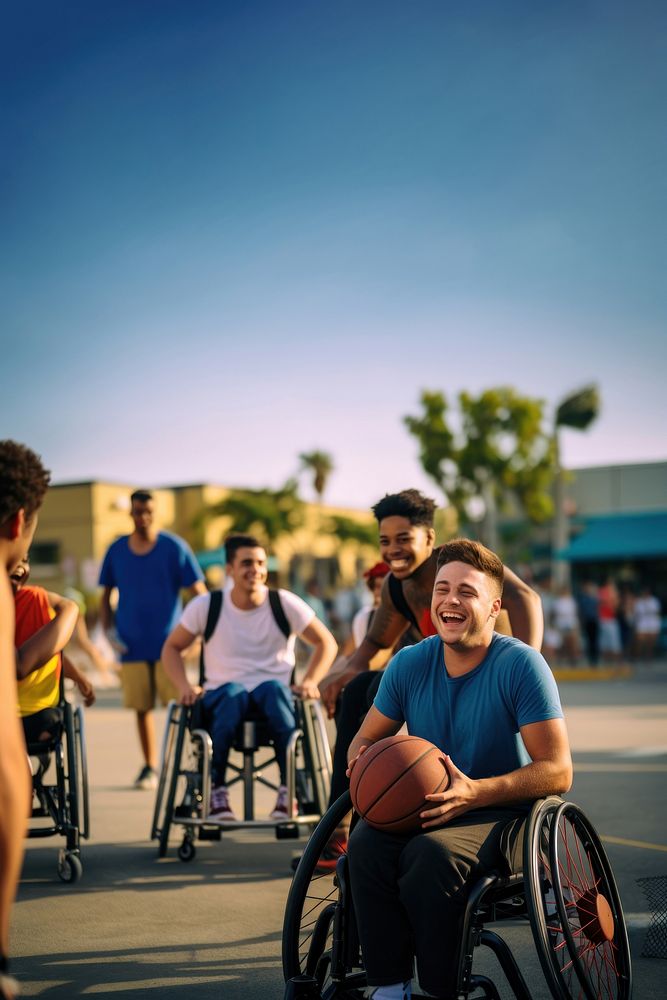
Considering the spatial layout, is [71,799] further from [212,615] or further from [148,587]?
[148,587]

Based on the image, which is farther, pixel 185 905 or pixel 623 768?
pixel 623 768

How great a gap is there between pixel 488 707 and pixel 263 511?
4329 centimetres

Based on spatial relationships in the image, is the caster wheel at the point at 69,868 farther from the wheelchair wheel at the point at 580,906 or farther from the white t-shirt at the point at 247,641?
the wheelchair wheel at the point at 580,906

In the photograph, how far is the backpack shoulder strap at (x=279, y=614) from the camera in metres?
6.60

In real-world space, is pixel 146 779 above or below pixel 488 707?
below

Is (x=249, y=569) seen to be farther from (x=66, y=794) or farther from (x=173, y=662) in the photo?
(x=66, y=794)

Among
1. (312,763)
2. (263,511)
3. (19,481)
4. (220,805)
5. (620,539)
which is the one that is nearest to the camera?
(19,481)

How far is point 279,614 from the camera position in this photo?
661 centimetres

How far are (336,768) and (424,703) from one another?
152cm

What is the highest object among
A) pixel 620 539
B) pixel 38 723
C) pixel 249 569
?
pixel 620 539

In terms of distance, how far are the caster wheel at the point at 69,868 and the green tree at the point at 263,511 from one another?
3975 centimetres

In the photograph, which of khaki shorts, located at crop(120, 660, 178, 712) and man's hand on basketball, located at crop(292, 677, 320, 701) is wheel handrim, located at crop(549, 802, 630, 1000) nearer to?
man's hand on basketball, located at crop(292, 677, 320, 701)

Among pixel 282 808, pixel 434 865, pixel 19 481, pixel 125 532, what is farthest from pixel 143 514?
pixel 125 532

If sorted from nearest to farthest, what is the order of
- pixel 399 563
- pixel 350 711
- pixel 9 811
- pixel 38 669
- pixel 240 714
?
pixel 9 811 < pixel 350 711 < pixel 399 563 < pixel 38 669 < pixel 240 714
